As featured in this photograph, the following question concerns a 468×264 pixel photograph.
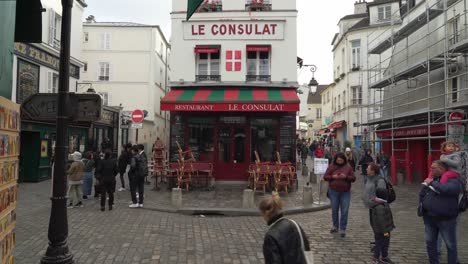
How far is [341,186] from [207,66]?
10.3m

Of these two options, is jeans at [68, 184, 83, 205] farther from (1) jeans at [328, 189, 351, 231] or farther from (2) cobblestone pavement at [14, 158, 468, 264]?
(1) jeans at [328, 189, 351, 231]

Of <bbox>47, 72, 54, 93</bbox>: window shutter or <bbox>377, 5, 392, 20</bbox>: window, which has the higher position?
<bbox>377, 5, 392, 20</bbox>: window

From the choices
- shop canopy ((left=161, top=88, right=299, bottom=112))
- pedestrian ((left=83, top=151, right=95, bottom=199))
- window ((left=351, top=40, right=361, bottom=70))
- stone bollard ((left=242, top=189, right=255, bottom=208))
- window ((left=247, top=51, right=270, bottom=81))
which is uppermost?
window ((left=351, top=40, right=361, bottom=70))

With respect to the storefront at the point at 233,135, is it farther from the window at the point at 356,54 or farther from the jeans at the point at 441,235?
the window at the point at 356,54

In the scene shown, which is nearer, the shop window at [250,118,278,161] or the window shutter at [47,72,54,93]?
the shop window at [250,118,278,161]

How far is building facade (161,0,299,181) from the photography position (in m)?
15.7

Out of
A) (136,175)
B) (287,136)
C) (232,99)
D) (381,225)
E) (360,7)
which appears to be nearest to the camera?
(381,225)

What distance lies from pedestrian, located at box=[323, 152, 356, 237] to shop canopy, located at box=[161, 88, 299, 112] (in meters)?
6.46

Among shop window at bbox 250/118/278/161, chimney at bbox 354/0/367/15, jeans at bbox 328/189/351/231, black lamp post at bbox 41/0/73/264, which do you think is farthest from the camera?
chimney at bbox 354/0/367/15

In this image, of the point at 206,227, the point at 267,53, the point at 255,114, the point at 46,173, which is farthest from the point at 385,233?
the point at 46,173

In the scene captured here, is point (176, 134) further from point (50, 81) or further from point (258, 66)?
point (50, 81)

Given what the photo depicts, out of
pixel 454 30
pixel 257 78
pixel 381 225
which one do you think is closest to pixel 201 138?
pixel 257 78

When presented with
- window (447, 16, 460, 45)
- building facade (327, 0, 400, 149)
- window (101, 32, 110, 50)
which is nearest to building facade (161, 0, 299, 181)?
window (447, 16, 460, 45)

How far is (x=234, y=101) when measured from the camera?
14.5 meters
